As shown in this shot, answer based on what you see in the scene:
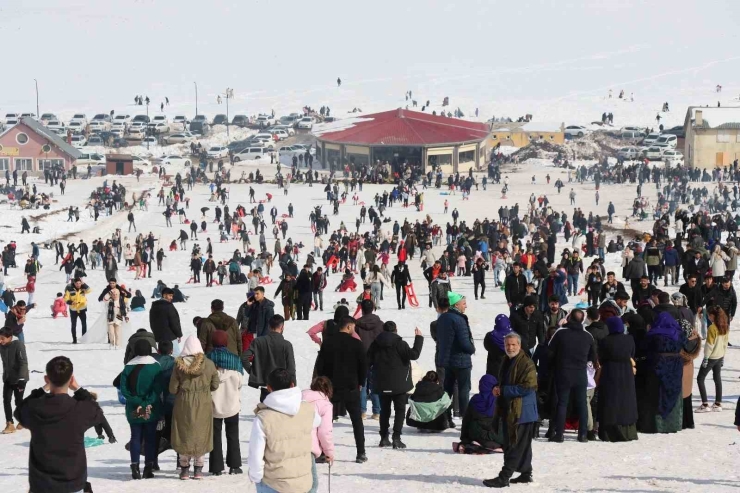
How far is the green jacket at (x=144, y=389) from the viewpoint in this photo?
29.4 feet

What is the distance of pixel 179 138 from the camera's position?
8400 cm

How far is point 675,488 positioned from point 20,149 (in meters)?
66.4

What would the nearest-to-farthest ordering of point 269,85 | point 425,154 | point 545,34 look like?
point 425,154, point 269,85, point 545,34

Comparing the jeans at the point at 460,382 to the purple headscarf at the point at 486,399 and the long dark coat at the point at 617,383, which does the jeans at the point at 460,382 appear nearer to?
the purple headscarf at the point at 486,399

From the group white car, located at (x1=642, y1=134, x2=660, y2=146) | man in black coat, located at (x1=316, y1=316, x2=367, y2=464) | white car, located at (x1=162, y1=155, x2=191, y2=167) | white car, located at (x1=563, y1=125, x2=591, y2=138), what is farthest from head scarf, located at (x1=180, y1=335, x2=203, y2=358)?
white car, located at (x1=563, y1=125, x2=591, y2=138)

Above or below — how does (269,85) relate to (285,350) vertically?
above

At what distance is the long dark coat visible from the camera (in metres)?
10.2

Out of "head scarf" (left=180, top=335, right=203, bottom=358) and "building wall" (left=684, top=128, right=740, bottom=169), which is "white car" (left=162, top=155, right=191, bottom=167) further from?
"head scarf" (left=180, top=335, right=203, bottom=358)

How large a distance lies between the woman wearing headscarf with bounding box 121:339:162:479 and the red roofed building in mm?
55503

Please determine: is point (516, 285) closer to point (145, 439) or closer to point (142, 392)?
point (145, 439)

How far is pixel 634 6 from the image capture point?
17112 cm

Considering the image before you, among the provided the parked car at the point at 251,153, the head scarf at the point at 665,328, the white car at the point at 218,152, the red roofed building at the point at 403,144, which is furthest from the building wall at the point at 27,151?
the head scarf at the point at 665,328

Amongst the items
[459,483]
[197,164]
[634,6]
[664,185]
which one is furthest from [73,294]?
[634,6]

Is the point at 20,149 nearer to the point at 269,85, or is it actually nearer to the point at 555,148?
the point at 555,148
